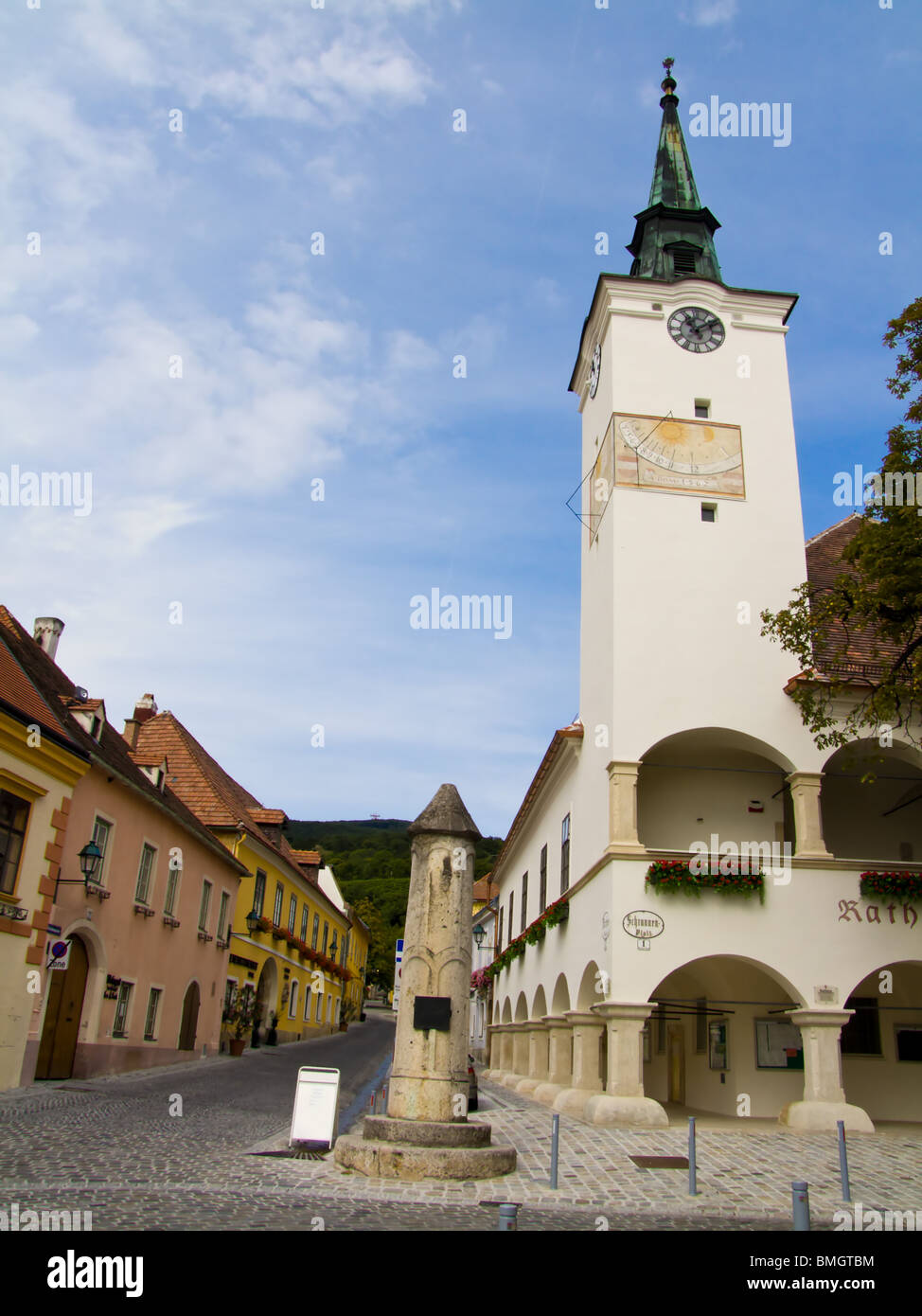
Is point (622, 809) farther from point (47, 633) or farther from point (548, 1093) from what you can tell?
point (47, 633)

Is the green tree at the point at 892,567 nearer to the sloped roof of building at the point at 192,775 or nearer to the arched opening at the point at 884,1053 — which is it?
the arched opening at the point at 884,1053

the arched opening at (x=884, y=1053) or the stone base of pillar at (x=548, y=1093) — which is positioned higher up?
the arched opening at (x=884, y=1053)

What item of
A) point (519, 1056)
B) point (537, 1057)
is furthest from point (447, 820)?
point (519, 1056)

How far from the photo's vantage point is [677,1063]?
2227cm

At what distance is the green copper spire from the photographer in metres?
24.9

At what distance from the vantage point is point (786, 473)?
21.1 meters

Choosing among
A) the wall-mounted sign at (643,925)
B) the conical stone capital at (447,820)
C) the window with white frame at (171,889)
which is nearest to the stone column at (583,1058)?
the wall-mounted sign at (643,925)

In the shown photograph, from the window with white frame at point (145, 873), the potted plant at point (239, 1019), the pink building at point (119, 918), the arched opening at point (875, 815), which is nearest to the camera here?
the pink building at point (119, 918)

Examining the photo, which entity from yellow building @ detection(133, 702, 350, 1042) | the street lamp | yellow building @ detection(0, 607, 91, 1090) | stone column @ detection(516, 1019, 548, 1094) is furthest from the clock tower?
yellow building @ detection(133, 702, 350, 1042)

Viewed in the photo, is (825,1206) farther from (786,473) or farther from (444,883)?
(786,473)

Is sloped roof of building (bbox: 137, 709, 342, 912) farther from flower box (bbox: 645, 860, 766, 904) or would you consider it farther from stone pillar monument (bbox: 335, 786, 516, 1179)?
stone pillar monument (bbox: 335, 786, 516, 1179)

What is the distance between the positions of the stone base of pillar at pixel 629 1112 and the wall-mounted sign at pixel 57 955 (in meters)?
9.05

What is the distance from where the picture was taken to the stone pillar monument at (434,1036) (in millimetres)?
9648
